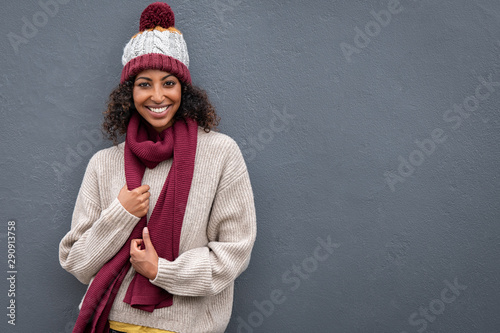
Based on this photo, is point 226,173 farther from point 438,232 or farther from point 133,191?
point 438,232

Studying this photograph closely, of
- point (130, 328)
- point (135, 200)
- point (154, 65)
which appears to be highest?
point (154, 65)

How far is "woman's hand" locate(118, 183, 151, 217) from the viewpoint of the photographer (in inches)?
65.3

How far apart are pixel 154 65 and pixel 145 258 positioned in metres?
0.76

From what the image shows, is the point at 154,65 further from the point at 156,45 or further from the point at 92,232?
the point at 92,232

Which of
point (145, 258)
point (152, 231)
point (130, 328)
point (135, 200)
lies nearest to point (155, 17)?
point (135, 200)

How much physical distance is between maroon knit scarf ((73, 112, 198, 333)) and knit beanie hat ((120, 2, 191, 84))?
0.28m

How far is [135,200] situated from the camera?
1.66 metres

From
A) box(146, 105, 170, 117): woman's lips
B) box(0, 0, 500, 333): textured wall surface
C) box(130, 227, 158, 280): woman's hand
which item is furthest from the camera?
box(0, 0, 500, 333): textured wall surface

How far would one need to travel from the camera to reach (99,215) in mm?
1815

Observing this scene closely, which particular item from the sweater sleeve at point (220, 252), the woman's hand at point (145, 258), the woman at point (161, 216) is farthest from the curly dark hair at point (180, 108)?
the woman's hand at point (145, 258)

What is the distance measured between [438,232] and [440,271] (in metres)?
0.21

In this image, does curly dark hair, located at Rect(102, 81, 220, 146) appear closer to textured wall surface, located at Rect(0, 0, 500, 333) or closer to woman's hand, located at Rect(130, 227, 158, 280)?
textured wall surface, located at Rect(0, 0, 500, 333)

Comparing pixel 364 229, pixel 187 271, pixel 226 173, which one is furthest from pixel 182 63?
pixel 364 229

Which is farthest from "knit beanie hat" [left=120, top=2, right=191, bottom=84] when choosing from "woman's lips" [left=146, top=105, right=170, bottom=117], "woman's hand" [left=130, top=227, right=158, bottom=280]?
"woman's hand" [left=130, top=227, right=158, bottom=280]
